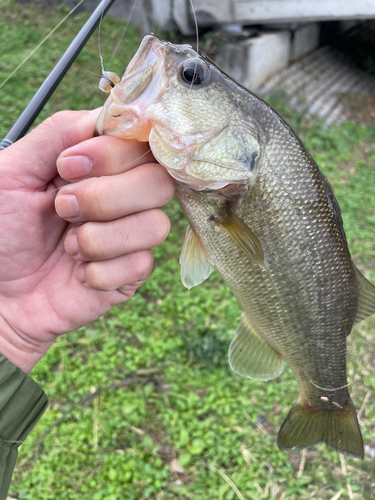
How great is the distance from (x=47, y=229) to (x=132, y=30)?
170 inches

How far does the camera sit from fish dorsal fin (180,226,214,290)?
1353 millimetres

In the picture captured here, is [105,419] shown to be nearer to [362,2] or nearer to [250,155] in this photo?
[250,155]

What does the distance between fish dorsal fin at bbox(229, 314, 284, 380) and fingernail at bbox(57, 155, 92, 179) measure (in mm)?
918

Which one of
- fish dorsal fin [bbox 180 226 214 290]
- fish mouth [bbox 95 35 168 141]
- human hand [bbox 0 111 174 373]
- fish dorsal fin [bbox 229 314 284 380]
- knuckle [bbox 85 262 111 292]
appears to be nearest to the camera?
fish mouth [bbox 95 35 168 141]

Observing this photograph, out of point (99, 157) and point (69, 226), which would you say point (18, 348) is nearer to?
point (69, 226)

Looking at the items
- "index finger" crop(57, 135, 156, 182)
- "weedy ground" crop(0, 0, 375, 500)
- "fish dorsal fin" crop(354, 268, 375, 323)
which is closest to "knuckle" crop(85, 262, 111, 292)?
"index finger" crop(57, 135, 156, 182)

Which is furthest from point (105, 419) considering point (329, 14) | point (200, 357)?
point (329, 14)

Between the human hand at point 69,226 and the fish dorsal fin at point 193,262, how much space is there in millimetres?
140

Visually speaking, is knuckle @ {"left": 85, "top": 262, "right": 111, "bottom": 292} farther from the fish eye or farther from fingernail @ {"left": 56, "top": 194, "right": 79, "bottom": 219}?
the fish eye

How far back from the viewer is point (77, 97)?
392cm

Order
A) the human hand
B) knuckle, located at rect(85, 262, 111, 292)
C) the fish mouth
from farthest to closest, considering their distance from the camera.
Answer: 1. knuckle, located at rect(85, 262, 111, 292)
2. the human hand
3. the fish mouth

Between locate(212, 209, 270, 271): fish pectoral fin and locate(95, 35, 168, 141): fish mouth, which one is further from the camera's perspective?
locate(212, 209, 270, 271): fish pectoral fin

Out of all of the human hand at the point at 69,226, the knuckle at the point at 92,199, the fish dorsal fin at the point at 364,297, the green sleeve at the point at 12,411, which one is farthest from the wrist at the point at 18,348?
the fish dorsal fin at the point at 364,297

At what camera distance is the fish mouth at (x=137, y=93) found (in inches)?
39.3
